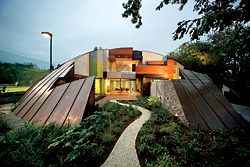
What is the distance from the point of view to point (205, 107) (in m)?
8.17

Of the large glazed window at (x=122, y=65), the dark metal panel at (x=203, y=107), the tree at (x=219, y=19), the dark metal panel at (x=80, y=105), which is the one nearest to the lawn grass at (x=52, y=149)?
the dark metal panel at (x=80, y=105)

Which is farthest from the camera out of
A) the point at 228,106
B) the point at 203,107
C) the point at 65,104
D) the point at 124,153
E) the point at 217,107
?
the point at 228,106

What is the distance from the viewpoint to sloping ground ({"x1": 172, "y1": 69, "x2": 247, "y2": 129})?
737 centimetres

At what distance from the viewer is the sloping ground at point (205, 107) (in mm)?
7367

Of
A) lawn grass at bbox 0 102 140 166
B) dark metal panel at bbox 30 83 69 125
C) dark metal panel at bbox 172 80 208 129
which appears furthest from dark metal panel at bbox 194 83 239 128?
dark metal panel at bbox 30 83 69 125

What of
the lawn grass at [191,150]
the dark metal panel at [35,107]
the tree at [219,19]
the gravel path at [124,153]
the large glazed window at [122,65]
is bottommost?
the gravel path at [124,153]

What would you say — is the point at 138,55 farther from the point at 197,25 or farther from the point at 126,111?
the point at 197,25

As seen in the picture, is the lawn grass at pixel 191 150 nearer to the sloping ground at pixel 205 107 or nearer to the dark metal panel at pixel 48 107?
the sloping ground at pixel 205 107

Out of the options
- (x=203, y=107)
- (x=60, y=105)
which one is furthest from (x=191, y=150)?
(x=60, y=105)

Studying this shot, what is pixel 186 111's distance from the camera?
25.5ft

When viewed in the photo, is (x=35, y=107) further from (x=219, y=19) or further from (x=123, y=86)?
(x=123, y=86)

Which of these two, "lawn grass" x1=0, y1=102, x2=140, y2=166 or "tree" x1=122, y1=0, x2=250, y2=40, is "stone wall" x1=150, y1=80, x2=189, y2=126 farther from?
"tree" x1=122, y1=0, x2=250, y2=40

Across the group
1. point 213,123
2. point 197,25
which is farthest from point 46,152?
point 213,123

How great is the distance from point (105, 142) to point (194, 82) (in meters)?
8.20
